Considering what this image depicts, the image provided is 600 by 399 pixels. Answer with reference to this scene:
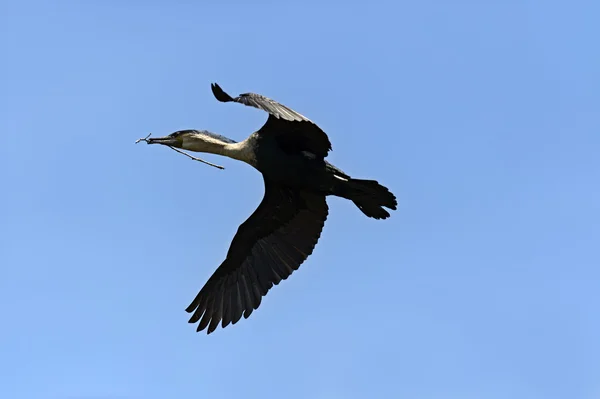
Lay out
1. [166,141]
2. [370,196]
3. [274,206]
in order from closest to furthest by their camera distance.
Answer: [370,196] → [166,141] → [274,206]

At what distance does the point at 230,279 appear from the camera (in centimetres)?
1452

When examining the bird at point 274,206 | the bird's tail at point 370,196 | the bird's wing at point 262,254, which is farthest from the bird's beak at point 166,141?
the bird's tail at point 370,196

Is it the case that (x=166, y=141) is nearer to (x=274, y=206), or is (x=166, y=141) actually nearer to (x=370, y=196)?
(x=274, y=206)

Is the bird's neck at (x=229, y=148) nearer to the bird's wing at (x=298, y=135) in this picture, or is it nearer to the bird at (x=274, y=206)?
the bird at (x=274, y=206)

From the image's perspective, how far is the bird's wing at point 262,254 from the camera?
14172 millimetres

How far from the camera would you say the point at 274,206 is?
14.3m

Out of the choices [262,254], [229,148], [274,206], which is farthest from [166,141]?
[262,254]

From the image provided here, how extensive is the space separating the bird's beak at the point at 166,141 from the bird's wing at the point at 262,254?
128 cm

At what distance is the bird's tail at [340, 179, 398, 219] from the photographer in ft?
42.4

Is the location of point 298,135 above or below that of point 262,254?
above

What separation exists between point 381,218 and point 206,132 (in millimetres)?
2509

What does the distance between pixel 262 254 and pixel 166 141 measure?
6.51 feet

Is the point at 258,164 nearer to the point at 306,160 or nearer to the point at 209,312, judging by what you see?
the point at 306,160

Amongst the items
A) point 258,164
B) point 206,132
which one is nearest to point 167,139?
point 206,132
